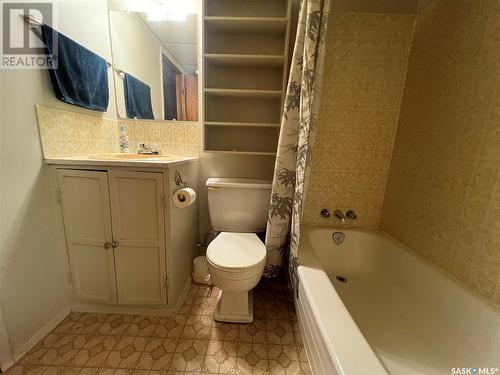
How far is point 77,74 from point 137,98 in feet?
1.39

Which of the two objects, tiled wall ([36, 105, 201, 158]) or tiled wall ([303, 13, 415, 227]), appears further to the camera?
tiled wall ([303, 13, 415, 227])

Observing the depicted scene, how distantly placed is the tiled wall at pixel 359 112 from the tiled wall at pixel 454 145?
4.1 inches

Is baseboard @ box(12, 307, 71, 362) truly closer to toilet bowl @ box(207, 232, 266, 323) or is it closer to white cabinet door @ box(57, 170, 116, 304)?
white cabinet door @ box(57, 170, 116, 304)

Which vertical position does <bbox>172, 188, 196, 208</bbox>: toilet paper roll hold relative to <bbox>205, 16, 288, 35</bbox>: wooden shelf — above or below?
below

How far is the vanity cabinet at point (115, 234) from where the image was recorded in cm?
112

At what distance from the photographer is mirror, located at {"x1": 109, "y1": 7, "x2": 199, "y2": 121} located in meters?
1.50

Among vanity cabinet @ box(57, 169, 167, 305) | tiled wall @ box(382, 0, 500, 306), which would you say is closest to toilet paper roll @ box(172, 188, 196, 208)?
vanity cabinet @ box(57, 169, 167, 305)

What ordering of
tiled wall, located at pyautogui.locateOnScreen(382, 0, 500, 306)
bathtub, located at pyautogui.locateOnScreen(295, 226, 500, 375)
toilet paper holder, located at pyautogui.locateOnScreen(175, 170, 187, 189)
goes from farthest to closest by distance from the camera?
toilet paper holder, located at pyautogui.locateOnScreen(175, 170, 187, 189), tiled wall, located at pyautogui.locateOnScreen(382, 0, 500, 306), bathtub, located at pyautogui.locateOnScreen(295, 226, 500, 375)

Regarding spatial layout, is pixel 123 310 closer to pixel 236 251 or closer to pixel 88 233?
pixel 88 233

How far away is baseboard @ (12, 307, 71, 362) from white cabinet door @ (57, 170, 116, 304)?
0.37 feet

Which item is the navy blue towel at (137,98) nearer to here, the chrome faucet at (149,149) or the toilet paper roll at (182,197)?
the chrome faucet at (149,149)

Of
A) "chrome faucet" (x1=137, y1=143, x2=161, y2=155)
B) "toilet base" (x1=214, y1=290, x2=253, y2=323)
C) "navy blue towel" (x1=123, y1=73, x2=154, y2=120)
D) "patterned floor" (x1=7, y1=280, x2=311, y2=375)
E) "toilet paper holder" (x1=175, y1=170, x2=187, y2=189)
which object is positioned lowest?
"patterned floor" (x1=7, y1=280, x2=311, y2=375)

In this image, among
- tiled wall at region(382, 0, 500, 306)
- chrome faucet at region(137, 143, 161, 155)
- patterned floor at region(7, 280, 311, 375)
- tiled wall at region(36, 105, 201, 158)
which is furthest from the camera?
chrome faucet at region(137, 143, 161, 155)

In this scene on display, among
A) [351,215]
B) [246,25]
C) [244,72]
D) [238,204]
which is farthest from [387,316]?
[246,25]
